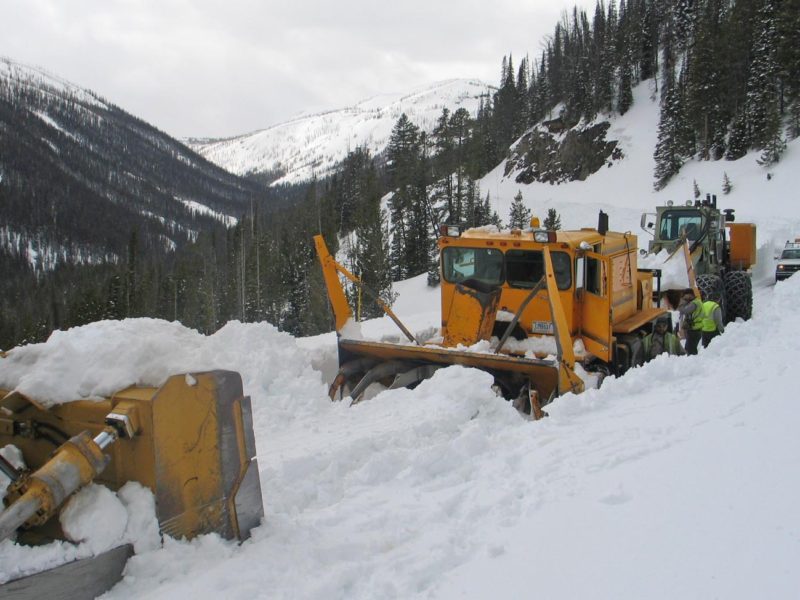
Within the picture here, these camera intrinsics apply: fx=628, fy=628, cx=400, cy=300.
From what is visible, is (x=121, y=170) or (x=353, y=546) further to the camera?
(x=121, y=170)

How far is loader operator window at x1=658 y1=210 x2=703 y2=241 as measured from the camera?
48.0ft

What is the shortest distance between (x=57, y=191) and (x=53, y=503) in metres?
149

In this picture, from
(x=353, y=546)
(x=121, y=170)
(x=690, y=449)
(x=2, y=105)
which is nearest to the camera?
(x=353, y=546)

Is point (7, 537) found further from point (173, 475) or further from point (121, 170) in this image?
point (121, 170)

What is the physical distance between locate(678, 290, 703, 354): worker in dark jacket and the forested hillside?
28.1 metres

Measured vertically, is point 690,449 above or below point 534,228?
below

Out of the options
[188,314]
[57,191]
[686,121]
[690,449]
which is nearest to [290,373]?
[690,449]

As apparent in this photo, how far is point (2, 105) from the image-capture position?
155 meters

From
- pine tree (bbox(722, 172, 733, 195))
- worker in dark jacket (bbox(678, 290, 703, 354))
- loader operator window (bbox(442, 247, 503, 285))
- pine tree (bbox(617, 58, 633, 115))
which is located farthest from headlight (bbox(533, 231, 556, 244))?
pine tree (bbox(617, 58, 633, 115))

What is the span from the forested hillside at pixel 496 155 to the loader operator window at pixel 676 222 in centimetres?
2355

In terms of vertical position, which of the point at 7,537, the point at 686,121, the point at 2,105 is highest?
the point at 2,105

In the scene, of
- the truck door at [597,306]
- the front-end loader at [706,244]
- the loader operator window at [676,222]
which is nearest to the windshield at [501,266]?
the truck door at [597,306]

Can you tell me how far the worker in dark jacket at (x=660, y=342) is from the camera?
967cm

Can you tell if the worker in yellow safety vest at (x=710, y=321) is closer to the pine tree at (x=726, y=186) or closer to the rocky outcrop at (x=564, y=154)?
the pine tree at (x=726, y=186)
